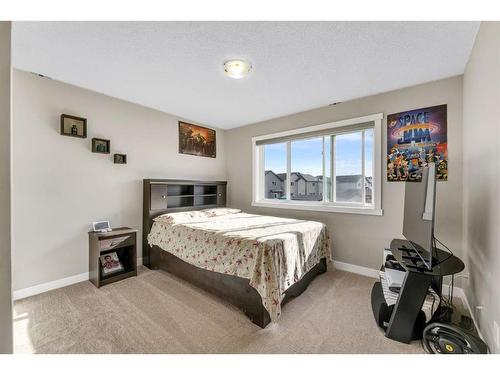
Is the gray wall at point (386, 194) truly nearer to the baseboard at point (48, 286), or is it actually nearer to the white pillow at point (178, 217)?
the white pillow at point (178, 217)

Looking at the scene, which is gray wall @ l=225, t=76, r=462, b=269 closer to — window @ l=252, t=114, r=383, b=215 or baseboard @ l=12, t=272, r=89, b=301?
window @ l=252, t=114, r=383, b=215

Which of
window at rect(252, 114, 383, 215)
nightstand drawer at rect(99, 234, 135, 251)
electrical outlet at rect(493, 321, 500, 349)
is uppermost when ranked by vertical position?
window at rect(252, 114, 383, 215)

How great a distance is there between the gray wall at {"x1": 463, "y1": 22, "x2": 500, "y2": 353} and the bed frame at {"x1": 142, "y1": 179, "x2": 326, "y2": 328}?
1.40m

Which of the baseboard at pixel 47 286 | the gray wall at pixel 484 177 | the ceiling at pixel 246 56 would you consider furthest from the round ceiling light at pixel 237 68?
the baseboard at pixel 47 286

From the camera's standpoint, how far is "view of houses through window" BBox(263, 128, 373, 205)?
2.90 metres

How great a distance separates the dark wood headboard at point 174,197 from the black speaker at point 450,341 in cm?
313

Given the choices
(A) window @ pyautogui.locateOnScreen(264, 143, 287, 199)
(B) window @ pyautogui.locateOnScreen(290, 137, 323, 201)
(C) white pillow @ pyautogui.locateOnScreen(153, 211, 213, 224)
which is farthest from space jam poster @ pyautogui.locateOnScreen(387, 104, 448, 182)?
(C) white pillow @ pyautogui.locateOnScreen(153, 211, 213, 224)

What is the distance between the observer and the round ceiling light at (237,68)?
200cm

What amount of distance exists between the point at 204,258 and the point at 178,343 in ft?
2.50

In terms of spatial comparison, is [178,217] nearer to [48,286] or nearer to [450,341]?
[48,286]

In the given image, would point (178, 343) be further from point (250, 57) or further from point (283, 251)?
point (250, 57)

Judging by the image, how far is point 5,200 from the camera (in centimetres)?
94
